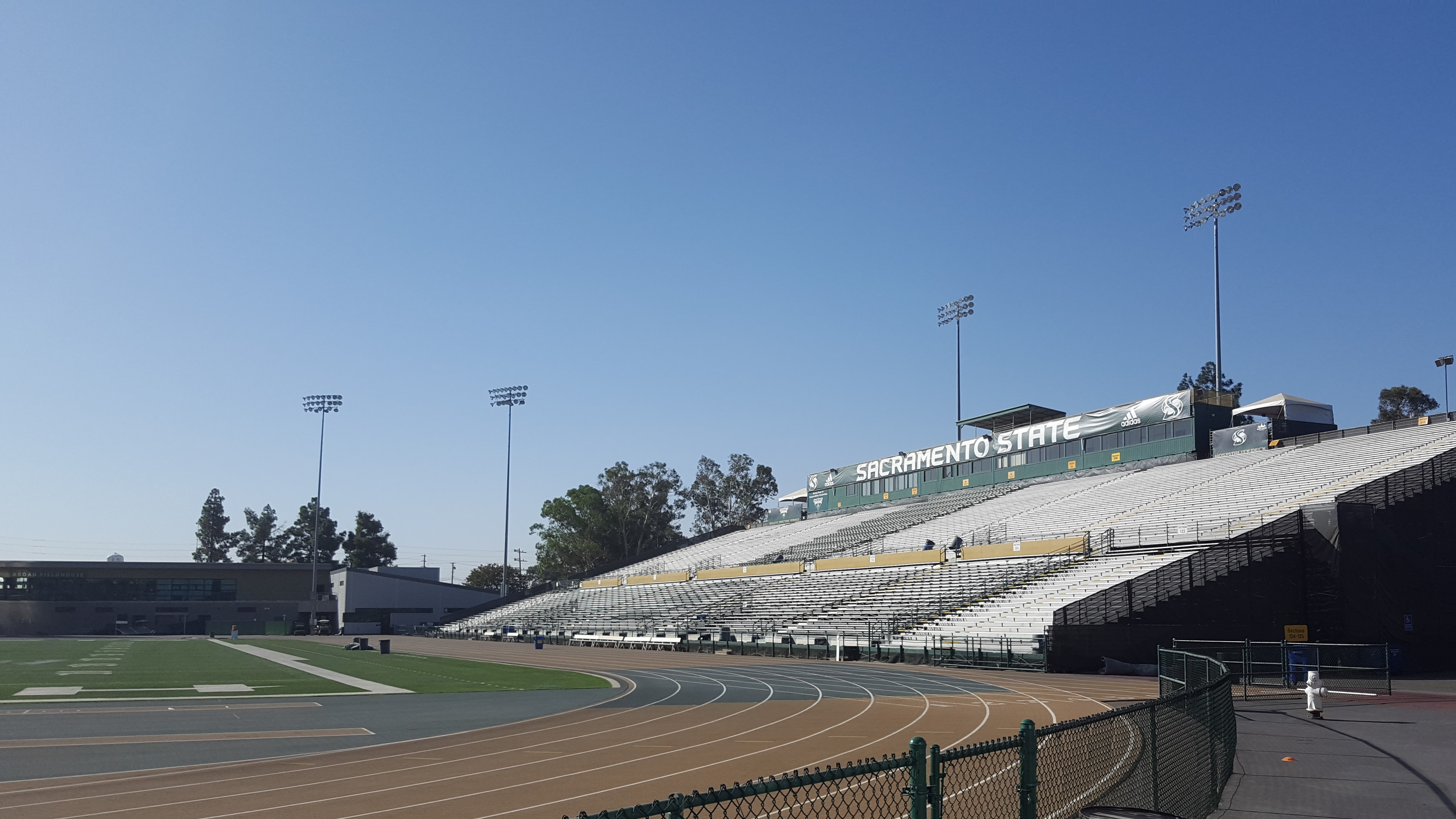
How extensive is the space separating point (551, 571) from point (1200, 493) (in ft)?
287

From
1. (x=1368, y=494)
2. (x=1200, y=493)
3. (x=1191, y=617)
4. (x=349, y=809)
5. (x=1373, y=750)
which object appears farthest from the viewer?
(x=1200, y=493)

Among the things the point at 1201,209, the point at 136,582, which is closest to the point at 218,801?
the point at 1201,209

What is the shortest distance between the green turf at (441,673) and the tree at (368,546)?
105445mm

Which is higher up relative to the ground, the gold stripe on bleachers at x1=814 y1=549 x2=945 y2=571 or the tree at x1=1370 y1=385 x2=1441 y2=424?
the tree at x1=1370 y1=385 x2=1441 y2=424

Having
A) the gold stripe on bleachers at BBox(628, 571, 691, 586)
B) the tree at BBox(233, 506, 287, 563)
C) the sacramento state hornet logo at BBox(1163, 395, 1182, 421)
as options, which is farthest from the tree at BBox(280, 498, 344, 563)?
the sacramento state hornet logo at BBox(1163, 395, 1182, 421)

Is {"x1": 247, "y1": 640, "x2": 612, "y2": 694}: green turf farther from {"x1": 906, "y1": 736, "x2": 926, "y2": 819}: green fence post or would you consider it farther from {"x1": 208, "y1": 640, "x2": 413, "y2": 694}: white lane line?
{"x1": 906, "y1": 736, "x2": 926, "y2": 819}: green fence post

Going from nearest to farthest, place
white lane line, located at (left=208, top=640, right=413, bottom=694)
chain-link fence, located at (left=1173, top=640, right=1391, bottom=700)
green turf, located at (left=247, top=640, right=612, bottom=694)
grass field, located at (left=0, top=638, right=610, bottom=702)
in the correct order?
chain-link fence, located at (left=1173, top=640, right=1391, bottom=700), grass field, located at (left=0, top=638, right=610, bottom=702), white lane line, located at (left=208, top=640, right=413, bottom=694), green turf, located at (left=247, top=640, right=612, bottom=694)

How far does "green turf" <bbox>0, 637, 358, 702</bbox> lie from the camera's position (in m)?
26.7

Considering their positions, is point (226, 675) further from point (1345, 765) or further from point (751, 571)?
point (751, 571)

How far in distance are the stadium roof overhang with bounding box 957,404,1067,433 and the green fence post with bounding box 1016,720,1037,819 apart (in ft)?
204

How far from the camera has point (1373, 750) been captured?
49.2ft

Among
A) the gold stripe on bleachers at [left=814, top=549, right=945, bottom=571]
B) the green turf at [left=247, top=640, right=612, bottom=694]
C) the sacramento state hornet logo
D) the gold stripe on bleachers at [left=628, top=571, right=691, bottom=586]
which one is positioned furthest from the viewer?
the gold stripe on bleachers at [left=628, top=571, right=691, bottom=586]

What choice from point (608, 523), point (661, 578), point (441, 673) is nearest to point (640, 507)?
point (608, 523)

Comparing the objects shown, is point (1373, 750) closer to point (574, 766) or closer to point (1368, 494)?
point (574, 766)
